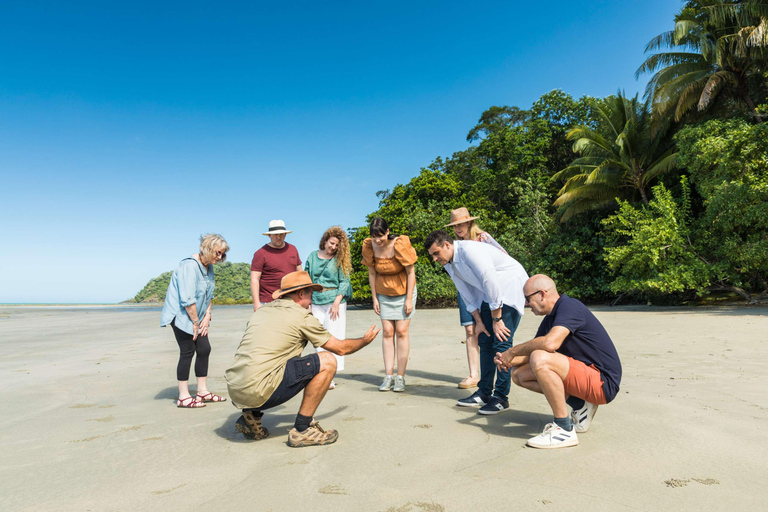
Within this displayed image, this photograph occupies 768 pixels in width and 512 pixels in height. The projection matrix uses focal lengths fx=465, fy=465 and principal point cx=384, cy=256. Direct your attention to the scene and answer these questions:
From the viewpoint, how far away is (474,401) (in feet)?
15.1

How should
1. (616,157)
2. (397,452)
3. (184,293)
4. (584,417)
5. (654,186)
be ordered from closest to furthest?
1. (397,452)
2. (584,417)
3. (184,293)
4. (654,186)
5. (616,157)

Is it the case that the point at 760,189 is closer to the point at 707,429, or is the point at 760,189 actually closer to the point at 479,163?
the point at 707,429

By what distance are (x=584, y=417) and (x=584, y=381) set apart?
0.45 meters

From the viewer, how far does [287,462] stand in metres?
3.16

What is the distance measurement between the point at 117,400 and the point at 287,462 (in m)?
3.16

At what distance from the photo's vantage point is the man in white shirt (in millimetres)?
4218

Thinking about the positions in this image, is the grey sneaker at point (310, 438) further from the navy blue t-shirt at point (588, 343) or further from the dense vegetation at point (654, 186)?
the dense vegetation at point (654, 186)

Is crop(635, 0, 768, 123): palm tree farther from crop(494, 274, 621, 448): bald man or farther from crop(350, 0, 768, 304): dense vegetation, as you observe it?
crop(494, 274, 621, 448): bald man

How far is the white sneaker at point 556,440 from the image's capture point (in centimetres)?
328

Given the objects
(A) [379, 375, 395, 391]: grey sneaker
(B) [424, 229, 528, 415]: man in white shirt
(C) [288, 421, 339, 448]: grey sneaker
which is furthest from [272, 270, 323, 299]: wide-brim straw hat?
(A) [379, 375, 395, 391]: grey sneaker

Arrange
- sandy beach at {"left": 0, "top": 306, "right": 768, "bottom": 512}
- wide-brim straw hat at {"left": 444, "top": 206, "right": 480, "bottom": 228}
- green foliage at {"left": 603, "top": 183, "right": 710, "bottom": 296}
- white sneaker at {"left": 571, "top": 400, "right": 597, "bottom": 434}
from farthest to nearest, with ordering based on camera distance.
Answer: green foliage at {"left": 603, "top": 183, "right": 710, "bottom": 296} < wide-brim straw hat at {"left": 444, "top": 206, "right": 480, "bottom": 228} < white sneaker at {"left": 571, "top": 400, "right": 597, "bottom": 434} < sandy beach at {"left": 0, "top": 306, "right": 768, "bottom": 512}

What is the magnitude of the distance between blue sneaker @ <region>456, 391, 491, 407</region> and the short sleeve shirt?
1.80m

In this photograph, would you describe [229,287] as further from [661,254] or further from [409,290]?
[409,290]

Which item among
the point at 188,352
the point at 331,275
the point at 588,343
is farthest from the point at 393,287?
the point at 588,343
